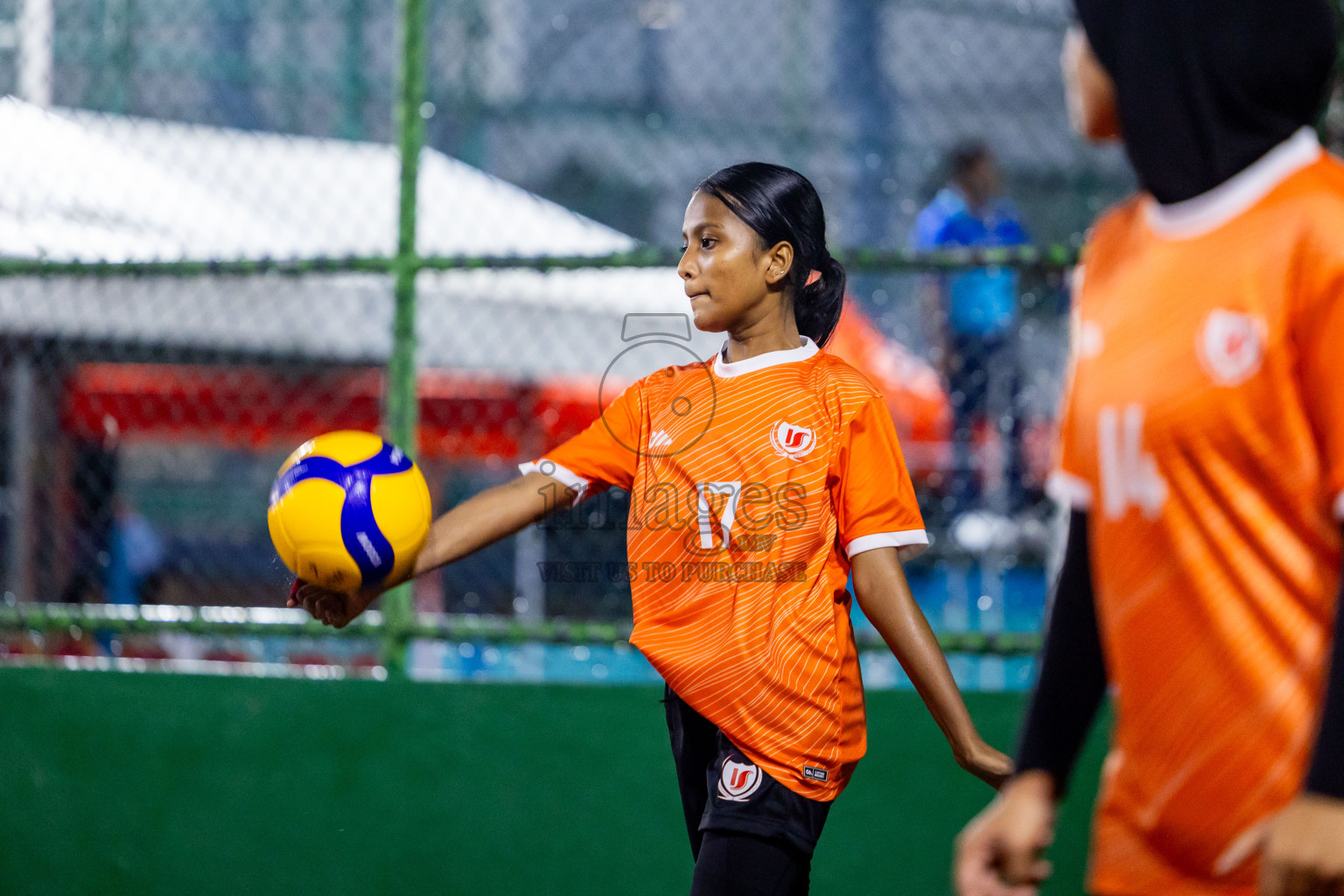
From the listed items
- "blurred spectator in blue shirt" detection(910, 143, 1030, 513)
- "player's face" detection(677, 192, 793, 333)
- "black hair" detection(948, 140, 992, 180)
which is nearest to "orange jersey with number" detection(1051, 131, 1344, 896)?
"player's face" detection(677, 192, 793, 333)

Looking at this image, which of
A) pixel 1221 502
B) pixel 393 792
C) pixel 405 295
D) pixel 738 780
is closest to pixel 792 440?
pixel 738 780

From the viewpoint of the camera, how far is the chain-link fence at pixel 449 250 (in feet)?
15.8

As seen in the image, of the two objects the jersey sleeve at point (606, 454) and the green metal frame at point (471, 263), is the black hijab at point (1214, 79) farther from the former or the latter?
the green metal frame at point (471, 263)

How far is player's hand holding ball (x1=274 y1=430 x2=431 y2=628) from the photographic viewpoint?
Result: 7.63 ft

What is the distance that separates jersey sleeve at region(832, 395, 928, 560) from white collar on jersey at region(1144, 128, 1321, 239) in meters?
1.03

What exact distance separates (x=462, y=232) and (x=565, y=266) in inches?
82.0

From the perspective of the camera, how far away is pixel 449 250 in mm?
6172

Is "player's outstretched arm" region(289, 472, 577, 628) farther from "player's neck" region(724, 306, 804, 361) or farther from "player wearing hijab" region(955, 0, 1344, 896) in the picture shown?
"player wearing hijab" region(955, 0, 1344, 896)

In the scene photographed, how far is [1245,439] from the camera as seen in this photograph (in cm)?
127

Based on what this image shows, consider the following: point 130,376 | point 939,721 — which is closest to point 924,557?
point 130,376

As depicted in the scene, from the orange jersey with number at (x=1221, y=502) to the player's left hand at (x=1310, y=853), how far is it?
0.07 metres

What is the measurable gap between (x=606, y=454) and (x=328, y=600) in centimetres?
62

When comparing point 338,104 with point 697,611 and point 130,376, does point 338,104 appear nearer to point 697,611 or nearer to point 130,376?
point 130,376

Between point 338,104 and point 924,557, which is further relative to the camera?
point 338,104
